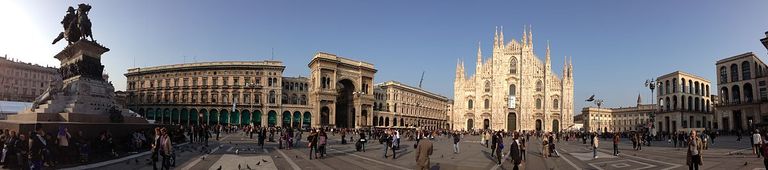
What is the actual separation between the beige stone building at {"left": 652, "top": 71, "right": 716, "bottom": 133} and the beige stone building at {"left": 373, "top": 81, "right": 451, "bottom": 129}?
4500cm

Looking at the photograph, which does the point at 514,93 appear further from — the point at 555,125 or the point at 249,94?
the point at 249,94

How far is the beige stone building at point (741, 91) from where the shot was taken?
53.9 metres

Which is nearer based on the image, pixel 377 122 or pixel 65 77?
pixel 65 77

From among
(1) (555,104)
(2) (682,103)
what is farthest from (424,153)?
(1) (555,104)

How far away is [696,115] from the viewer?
75562 millimetres

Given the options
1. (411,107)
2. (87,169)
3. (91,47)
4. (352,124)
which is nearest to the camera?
(87,169)

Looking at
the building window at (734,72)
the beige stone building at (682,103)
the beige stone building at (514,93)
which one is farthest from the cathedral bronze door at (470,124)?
the building window at (734,72)

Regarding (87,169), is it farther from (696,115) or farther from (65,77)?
(696,115)

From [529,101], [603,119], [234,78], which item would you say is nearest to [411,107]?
[529,101]

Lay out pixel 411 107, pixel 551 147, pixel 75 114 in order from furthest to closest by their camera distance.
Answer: pixel 411 107
pixel 551 147
pixel 75 114

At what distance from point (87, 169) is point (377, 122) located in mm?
83480

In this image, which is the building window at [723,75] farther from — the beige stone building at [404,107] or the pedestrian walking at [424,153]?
the pedestrian walking at [424,153]

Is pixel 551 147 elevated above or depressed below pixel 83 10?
below

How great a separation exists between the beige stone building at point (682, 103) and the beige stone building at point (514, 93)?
635 inches
